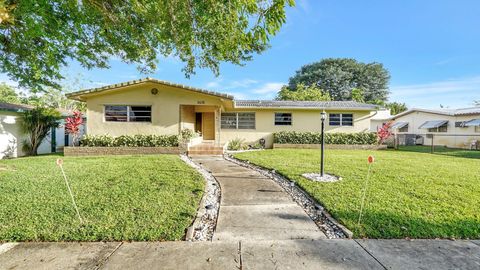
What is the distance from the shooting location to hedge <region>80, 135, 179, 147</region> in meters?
11.8

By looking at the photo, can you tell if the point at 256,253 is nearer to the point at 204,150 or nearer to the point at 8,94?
the point at 204,150

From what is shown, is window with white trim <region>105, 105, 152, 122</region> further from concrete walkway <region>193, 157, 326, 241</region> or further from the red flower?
the red flower

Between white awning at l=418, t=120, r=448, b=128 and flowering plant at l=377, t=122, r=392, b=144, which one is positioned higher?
white awning at l=418, t=120, r=448, b=128

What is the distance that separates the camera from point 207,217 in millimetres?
4113

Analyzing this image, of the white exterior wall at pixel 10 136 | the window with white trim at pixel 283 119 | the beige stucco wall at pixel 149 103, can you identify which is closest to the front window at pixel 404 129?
the window with white trim at pixel 283 119

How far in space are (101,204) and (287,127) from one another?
13.3 m

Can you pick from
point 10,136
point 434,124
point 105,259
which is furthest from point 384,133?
point 10,136

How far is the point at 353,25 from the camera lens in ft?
45.3

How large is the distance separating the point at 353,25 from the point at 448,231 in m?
13.6

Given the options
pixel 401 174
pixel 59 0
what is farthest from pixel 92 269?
pixel 401 174

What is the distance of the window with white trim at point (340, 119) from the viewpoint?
1628 centimetres

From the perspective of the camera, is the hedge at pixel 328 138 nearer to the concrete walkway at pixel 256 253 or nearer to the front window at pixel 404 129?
the concrete walkway at pixel 256 253

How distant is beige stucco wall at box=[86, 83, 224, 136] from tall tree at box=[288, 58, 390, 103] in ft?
120

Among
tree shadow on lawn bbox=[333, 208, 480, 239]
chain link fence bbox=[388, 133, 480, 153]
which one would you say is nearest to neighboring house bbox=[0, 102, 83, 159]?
tree shadow on lawn bbox=[333, 208, 480, 239]
